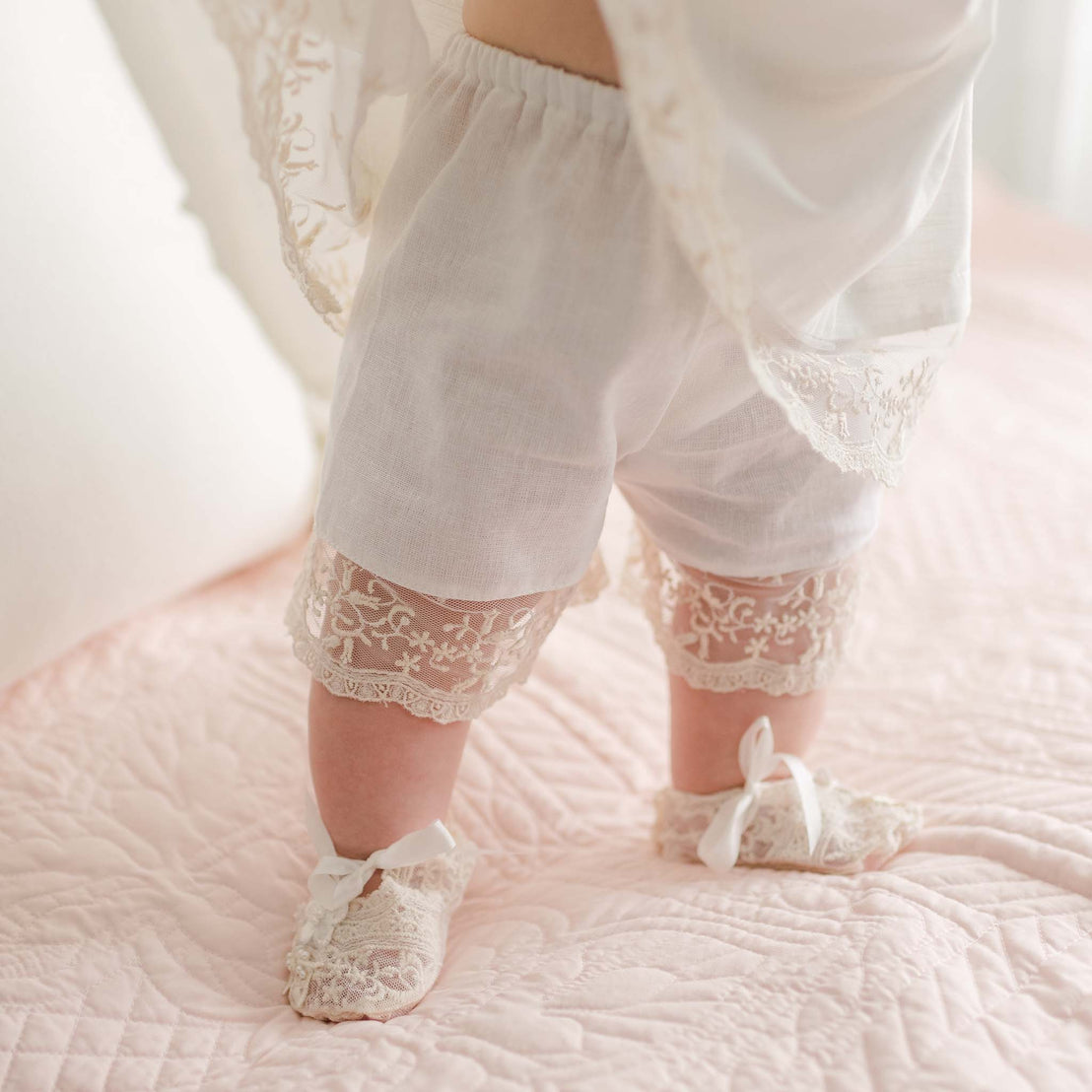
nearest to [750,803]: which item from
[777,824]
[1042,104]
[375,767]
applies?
[777,824]

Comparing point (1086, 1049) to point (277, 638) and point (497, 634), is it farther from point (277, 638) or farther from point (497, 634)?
point (277, 638)

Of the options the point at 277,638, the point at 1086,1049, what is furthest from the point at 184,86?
the point at 1086,1049

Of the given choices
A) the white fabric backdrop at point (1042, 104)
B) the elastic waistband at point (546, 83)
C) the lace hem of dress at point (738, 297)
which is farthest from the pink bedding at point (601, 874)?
the white fabric backdrop at point (1042, 104)

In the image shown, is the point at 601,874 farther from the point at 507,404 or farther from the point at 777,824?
the point at 507,404

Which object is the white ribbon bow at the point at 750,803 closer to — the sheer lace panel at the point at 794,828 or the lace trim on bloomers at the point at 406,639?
the sheer lace panel at the point at 794,828

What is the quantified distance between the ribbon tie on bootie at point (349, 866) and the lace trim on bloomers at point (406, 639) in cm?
7

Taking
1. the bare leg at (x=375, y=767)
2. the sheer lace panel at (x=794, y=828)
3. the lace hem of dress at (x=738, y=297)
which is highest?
the lace hem of dress at (x=738, y=297)

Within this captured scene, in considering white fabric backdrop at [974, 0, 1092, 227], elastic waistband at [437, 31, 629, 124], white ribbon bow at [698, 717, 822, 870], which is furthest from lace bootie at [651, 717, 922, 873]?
white fabric backdrop at [974, 0, 1092, 227]

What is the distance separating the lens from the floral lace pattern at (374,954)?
61 centimetres

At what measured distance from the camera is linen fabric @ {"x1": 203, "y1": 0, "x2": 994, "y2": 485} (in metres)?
0.46

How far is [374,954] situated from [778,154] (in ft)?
1.43

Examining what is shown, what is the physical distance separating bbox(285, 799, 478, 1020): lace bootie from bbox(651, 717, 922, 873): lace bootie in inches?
6.1

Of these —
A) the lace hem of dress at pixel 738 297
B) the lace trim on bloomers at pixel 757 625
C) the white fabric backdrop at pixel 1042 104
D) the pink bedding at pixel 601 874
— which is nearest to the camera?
the lace hem of dress at pixel 738 297

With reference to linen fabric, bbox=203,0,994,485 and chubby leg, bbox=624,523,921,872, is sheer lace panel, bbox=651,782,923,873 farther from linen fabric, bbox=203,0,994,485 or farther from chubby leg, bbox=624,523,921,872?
linen fabric, bbox=203,0,994,485
